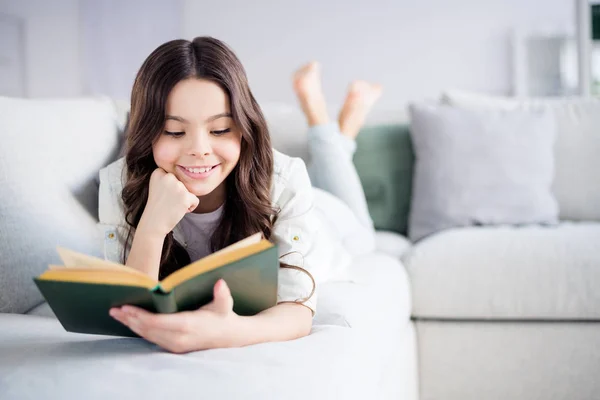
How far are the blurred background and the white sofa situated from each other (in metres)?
3.06

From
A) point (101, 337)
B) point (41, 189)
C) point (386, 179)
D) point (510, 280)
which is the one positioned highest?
point (41, 189)

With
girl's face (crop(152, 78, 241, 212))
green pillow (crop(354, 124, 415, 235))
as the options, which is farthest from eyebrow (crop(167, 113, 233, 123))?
green pillow (crop(354, 124, 415, 235))

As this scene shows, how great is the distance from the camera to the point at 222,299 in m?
0.93

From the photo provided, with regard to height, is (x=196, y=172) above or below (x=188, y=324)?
above

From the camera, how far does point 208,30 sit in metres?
5.16

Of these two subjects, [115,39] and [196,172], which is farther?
[115,39]

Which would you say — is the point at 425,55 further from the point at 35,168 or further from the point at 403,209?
the point at 35,168

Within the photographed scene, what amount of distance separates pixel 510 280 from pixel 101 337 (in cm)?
123

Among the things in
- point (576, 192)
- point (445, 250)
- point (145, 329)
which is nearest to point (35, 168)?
point (145, 329)

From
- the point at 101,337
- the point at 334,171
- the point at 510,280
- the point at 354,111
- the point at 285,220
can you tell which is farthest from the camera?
the point at 354,111

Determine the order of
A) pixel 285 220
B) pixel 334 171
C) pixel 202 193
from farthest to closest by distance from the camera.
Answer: pixel 334 171 → pixel 285 220 → pixel 202 193

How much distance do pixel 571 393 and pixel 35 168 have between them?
1.49 m

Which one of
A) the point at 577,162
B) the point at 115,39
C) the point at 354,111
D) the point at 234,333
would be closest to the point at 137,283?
the point at 234,333

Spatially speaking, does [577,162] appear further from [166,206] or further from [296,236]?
[166,206]
